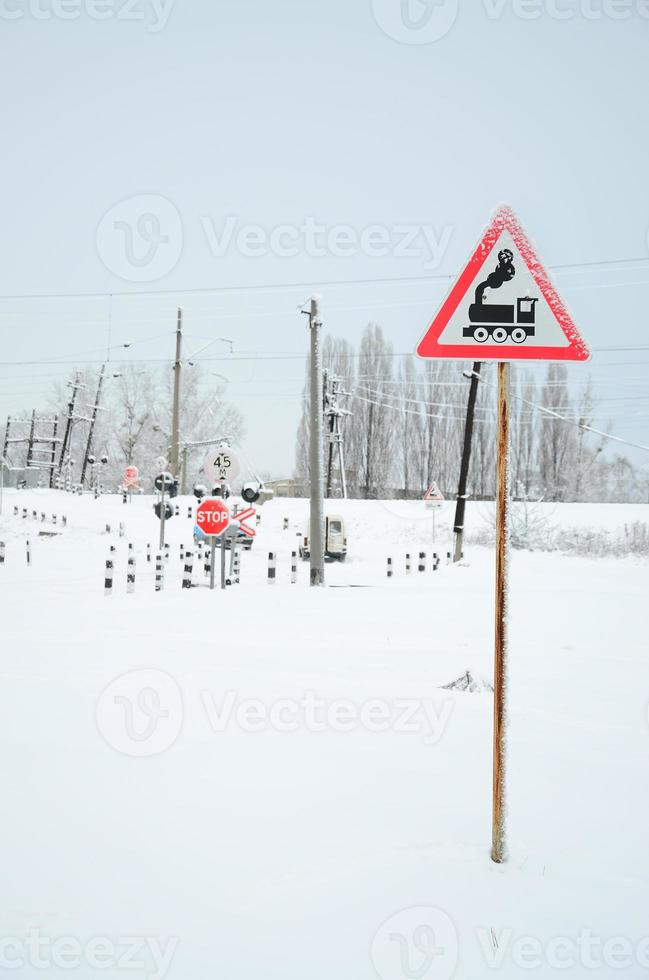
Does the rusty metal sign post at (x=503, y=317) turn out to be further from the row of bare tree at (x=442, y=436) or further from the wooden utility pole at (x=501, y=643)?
the row of bare tree at (x=442, y=436)

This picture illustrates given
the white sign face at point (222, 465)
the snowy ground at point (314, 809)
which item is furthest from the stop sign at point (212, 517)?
the snowy ground at point (314, 809)

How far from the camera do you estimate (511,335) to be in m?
3.20

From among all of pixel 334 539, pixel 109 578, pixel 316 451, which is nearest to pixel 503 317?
pixel 109 578

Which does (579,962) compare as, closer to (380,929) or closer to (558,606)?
(380,929)

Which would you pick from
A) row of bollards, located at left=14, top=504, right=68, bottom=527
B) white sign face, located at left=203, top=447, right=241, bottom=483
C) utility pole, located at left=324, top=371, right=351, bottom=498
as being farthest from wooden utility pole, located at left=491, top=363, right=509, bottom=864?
utility pole, located at left=324, top=371, right=351, bottom=498

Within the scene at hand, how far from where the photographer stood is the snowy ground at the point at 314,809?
8.36ft

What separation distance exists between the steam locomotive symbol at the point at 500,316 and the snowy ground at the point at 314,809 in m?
2.13

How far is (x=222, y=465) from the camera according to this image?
17.2 meters

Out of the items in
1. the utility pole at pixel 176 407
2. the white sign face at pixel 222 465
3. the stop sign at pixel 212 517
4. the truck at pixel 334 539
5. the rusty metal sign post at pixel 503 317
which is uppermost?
the utility pole at pixel 176 407

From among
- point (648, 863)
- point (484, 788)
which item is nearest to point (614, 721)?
point (484, 788)

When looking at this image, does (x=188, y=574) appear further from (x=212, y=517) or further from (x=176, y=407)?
(x=176, y=407)

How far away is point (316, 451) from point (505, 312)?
14346mm

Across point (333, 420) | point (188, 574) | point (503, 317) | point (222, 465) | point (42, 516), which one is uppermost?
point (333, 420)

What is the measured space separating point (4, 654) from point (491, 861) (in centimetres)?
556
